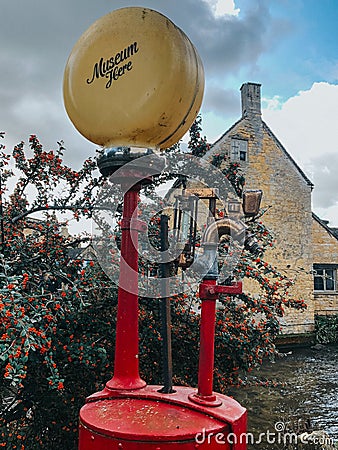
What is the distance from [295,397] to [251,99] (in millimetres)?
9945

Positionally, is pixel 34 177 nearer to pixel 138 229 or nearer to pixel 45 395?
pixel 45 395

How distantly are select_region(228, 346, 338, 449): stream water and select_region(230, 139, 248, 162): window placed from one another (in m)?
6.51

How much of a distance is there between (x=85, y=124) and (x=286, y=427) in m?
6.52

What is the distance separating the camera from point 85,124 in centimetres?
143

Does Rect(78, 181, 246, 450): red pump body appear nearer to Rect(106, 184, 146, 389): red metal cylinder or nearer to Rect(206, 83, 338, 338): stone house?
Rect(106, 184, 146, 389): red metal cylinder

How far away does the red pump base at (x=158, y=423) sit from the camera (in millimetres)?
1217

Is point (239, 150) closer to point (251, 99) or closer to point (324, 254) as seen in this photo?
point (251, 99)

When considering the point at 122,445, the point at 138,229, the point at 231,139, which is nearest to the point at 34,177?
the point at 138,229

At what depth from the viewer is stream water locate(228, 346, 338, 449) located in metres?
6.51

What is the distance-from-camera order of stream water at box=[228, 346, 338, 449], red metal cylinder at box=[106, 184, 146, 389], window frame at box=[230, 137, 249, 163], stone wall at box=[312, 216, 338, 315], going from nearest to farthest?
1. red metal cylinder at box=[106, 184, 146, 389]
2. stream water at box=[228, 346, 338, 449]
3. window frame at box=[230, 137, 249, 163]
4. stone wall at box=[312, 216, 338, 315]

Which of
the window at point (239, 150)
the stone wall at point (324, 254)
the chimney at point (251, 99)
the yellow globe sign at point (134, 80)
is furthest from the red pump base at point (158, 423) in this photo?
the stone wall at point (324, 254)

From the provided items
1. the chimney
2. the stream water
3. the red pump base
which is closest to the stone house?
the chimney

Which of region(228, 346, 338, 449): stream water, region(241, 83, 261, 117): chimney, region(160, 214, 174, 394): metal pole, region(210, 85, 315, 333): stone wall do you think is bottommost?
region(228, 346, 338, 449): stream water

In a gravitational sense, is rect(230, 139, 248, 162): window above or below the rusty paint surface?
above
